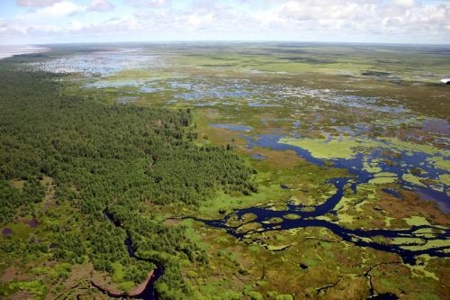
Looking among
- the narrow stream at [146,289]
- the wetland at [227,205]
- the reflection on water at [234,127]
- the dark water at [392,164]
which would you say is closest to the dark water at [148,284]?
the narrow stream at [146,289]

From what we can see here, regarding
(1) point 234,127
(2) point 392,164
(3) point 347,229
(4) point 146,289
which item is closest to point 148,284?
(4) point 146,289

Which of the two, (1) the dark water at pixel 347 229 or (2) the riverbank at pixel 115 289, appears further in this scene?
(1) the dark water at pixel 347 229

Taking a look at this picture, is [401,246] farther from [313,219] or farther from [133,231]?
[133,231]

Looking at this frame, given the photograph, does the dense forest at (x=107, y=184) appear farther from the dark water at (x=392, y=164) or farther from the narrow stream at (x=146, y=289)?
the dark water at (x=392, y=164)

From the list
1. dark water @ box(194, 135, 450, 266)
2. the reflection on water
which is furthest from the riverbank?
the reflection on water

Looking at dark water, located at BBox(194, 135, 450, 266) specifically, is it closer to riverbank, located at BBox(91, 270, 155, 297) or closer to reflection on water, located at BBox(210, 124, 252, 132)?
riverbank, located at BBox(91, 270, 155, 297)

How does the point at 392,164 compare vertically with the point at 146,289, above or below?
above

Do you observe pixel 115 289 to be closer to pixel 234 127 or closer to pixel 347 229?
pixel 347 229

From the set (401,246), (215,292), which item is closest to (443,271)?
(401,246)
